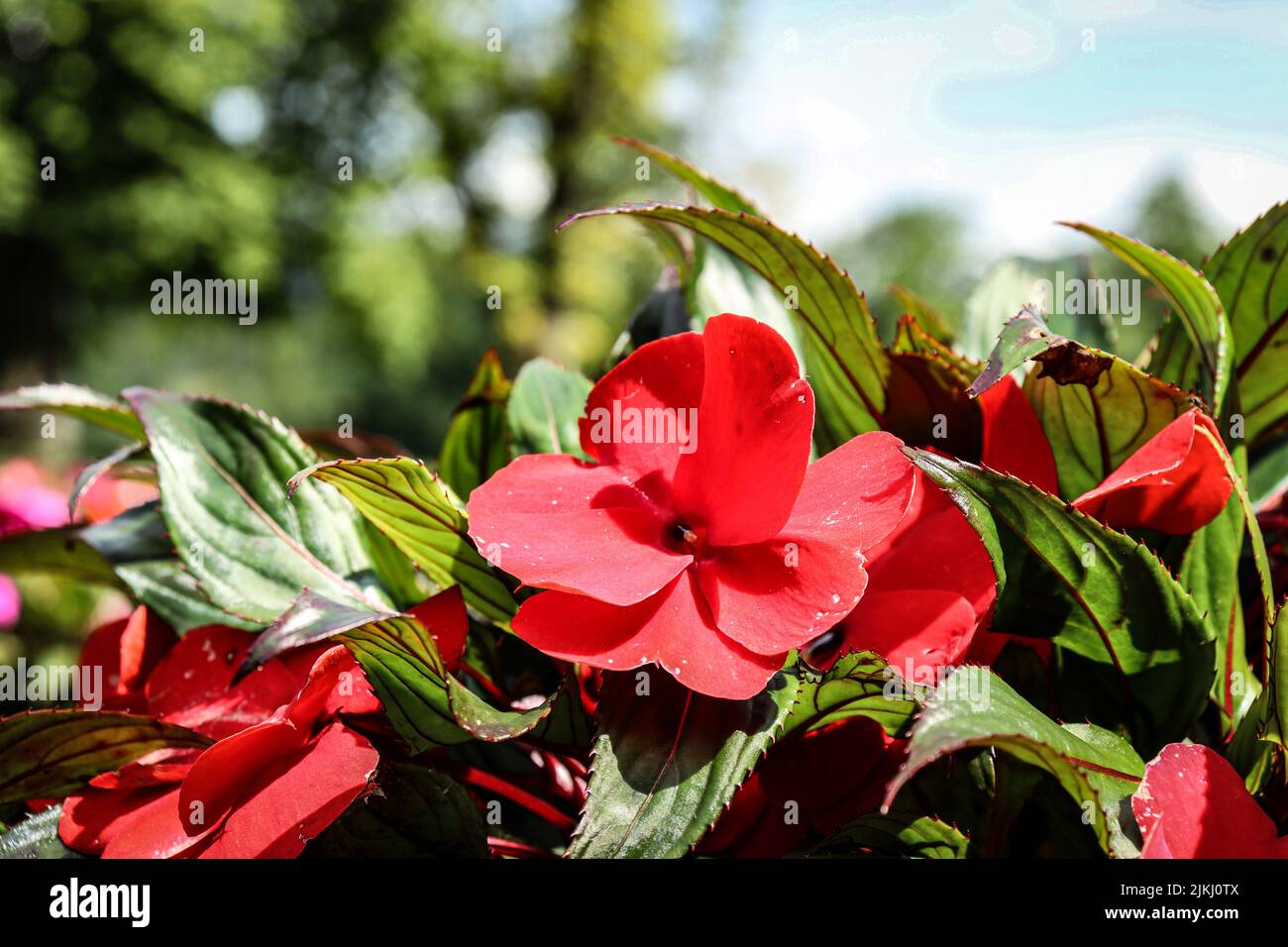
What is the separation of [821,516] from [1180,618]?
5.6 inches

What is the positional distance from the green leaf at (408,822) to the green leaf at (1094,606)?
22 centimetres

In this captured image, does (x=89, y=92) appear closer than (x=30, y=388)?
No

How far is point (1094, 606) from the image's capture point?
0.36 m

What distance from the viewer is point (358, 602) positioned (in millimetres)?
465

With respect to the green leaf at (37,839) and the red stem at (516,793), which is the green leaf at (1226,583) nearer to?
the red stem at (516,793)

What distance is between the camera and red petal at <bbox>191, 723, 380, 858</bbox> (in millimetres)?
360

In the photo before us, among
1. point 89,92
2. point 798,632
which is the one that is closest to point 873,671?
point 798,632

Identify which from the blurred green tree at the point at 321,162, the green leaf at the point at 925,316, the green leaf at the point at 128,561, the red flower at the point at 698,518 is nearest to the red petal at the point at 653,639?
the red flower at the point at 698,518

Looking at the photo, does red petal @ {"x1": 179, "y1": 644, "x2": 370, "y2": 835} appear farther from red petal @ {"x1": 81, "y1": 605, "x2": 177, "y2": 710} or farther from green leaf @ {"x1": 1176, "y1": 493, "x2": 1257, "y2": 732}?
green leaf @ {"x1": 1176, "y1": 493, "x2": 1257, "y2": 732}

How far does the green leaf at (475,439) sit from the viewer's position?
1.86 ft

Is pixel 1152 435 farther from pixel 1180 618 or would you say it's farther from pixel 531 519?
pixel 531 519

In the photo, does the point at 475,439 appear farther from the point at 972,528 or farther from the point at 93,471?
the point at 972,528
